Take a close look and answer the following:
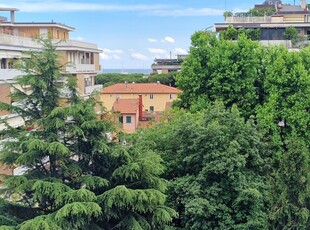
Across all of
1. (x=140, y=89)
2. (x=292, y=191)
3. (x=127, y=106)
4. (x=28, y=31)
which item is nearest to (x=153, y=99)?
(x=140, y=89)

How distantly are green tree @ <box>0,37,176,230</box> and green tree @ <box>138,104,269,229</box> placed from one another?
92.7 inches

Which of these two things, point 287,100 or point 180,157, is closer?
point 180,157

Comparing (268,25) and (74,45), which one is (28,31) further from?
(268,25)

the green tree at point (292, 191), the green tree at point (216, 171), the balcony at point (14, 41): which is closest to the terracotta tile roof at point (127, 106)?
the balcony at point (14, 41)

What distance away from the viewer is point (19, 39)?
71.7 ft

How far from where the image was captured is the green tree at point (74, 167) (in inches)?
539

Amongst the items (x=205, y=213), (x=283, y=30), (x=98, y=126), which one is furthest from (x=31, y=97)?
(x=283, y=30)

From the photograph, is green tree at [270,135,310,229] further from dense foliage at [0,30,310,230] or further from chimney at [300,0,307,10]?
chimney at [300,0,307,10]

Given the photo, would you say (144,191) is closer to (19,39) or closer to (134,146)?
(134,146)

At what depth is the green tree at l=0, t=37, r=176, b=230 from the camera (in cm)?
1370

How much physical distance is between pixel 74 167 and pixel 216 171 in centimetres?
528

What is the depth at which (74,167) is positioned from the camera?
47.5ft

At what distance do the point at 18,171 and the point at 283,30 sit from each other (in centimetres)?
2627

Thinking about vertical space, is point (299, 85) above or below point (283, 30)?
below
